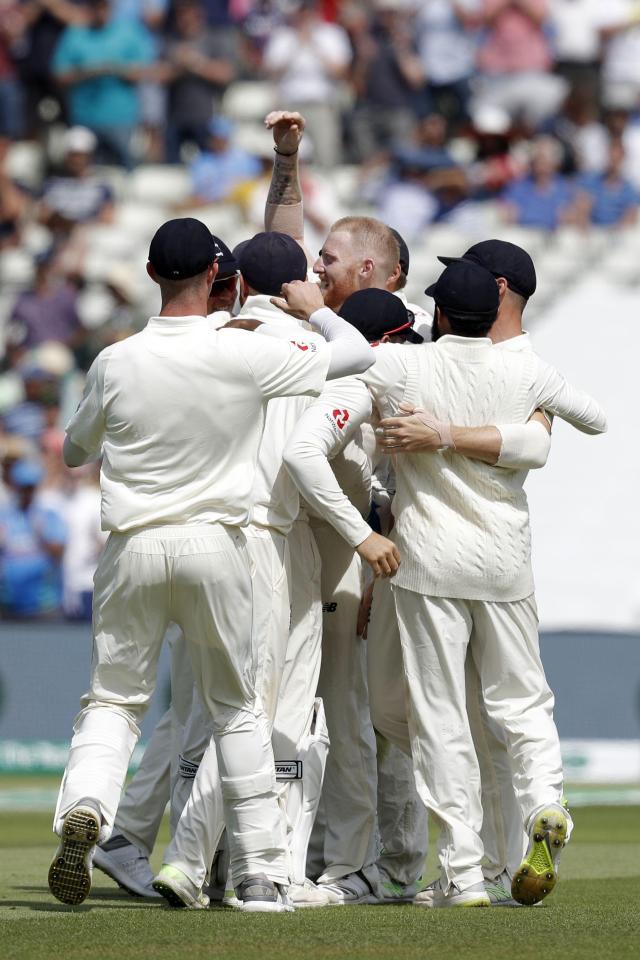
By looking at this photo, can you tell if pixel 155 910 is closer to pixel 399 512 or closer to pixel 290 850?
pixel 290 850

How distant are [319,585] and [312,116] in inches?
474

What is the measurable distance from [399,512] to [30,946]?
7.19 feet

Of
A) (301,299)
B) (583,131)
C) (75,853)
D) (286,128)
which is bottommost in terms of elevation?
(75,853)

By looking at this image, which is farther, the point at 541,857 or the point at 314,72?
the point at 314,72

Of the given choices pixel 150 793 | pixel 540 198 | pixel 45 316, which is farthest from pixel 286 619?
pixel 540 198

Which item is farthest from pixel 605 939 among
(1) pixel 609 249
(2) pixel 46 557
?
(1) pixel 609 249

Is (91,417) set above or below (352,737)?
above

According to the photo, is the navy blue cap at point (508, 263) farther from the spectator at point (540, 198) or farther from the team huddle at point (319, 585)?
the spectator at point (540, 198)

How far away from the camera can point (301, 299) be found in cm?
624

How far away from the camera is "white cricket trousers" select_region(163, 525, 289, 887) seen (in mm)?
5863

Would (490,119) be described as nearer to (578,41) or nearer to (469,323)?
(578,41)

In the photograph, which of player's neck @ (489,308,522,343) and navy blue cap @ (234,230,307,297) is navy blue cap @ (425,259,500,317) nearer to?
player's neck @ (489,308,522,343)

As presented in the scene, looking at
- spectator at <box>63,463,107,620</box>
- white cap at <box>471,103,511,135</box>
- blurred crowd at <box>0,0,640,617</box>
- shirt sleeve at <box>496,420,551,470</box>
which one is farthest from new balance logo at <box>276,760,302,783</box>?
white cap at <box>471,103,511,135</box>

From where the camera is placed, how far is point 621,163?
18.0m
